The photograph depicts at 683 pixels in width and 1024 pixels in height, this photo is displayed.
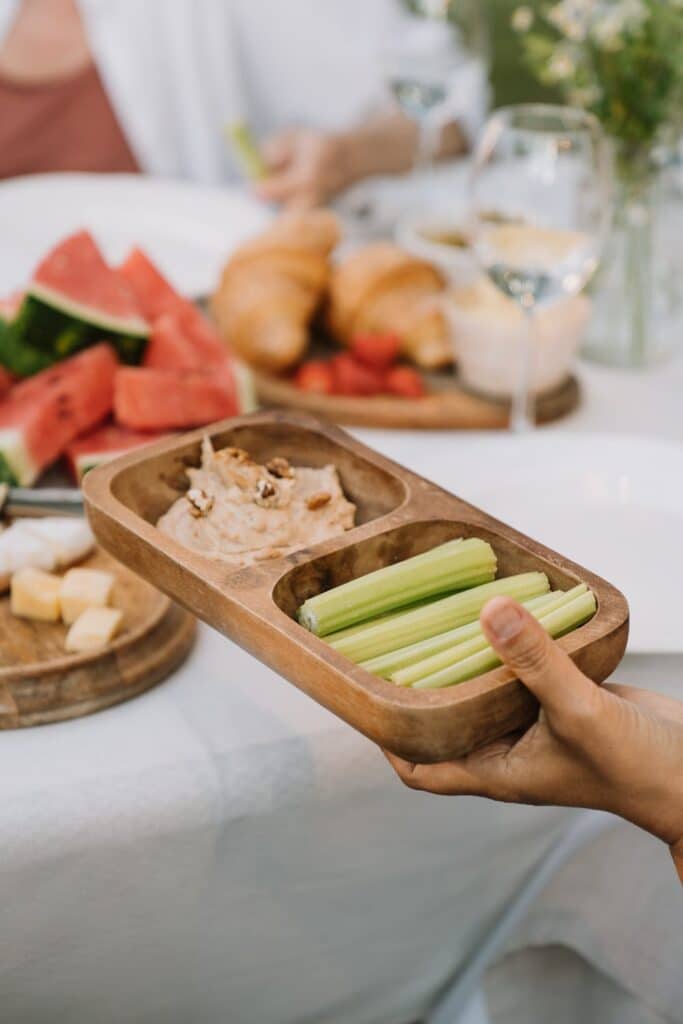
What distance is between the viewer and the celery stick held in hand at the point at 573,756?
0.94 meters

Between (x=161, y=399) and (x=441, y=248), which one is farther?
(x=441, y=248)

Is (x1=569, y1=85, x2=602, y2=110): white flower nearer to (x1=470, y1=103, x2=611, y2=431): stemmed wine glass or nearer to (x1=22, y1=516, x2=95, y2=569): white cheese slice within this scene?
(x1=470, y1=103, x2=611, y2=431): stemmed wine glass

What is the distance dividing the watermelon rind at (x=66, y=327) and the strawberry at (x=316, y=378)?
305 millimetres

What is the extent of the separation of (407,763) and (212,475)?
15.4 inches

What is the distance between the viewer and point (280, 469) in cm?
132

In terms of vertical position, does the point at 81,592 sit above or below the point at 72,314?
below

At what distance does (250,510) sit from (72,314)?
0.74m

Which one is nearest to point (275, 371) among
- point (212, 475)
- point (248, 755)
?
point (212, 475)

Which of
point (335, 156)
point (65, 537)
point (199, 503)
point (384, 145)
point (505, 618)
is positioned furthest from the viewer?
point (384, 145)

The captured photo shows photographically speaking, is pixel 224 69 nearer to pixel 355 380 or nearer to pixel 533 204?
pixel 355 380

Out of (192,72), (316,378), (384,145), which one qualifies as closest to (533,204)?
(316,378)

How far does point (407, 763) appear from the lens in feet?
3.61

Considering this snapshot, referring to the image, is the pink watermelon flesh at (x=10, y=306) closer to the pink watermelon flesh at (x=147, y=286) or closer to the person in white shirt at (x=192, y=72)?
the pink watermelon flesh at (x=147, y=286)

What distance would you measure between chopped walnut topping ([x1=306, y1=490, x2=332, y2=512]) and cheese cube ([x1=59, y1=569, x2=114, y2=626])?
0.87ft
